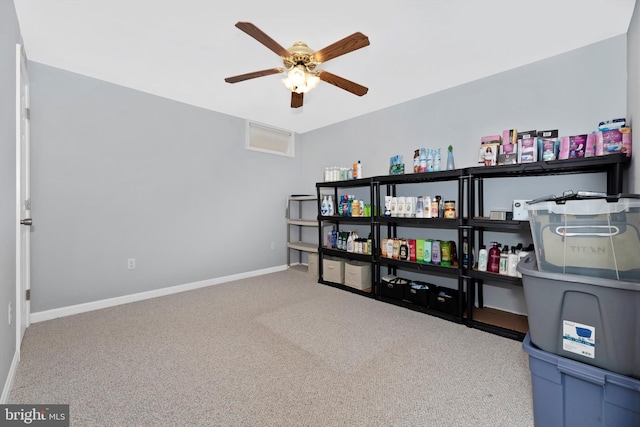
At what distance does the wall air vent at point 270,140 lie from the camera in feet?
13.9

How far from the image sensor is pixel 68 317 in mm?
2643

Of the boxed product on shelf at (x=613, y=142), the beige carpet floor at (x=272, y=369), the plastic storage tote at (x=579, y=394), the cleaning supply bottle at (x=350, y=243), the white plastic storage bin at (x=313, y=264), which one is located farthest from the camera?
the white plastic storage bin at (x=313, y=264)

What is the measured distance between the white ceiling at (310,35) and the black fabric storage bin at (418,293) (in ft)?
7.36

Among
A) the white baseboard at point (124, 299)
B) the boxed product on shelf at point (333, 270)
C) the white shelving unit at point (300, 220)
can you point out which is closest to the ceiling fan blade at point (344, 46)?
the boxed product on shelf at point (333, 270)

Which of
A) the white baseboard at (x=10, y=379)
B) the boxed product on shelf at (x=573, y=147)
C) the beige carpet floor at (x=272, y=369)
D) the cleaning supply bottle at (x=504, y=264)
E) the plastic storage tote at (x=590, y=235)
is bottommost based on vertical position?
the beige carpet floor at (x=272, y=369)

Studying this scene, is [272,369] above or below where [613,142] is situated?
below

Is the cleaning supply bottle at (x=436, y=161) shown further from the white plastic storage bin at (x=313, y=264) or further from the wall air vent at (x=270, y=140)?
the wall air vent at (x=270, y=140)

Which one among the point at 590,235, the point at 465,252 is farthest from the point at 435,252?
the point at 590,235

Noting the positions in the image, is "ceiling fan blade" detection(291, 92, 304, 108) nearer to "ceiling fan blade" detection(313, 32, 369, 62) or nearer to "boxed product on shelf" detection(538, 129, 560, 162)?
"ceiling fan blade" detection(313, 32, 369, 62)

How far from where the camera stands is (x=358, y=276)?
3.43 m

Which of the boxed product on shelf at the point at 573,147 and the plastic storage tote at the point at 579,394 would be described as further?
the boxed product on shelf at the point at 573,147

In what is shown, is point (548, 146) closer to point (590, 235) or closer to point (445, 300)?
point (590, 235)

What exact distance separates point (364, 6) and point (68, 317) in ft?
12.5

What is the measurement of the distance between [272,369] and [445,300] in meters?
1.76
